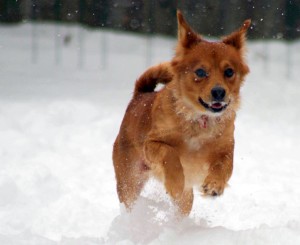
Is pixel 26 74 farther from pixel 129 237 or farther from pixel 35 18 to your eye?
pixel 129 237

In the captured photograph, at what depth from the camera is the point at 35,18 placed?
1298 cm

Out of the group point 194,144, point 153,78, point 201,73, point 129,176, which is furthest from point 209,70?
point 129,176

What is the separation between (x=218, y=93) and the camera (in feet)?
15.4

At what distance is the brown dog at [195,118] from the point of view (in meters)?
4.76

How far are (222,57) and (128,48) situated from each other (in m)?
8.22

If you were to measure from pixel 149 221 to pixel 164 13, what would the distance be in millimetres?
8032

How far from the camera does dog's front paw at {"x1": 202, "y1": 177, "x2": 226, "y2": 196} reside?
4.50 meters

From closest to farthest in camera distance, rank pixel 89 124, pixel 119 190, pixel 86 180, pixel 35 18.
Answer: pixel 119 190
pixel 86 180
pixel 89 124
pixel 35 18

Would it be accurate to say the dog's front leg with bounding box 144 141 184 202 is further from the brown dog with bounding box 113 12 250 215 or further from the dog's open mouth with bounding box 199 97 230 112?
the dog's open mouth with bounding box 199 97 230 112

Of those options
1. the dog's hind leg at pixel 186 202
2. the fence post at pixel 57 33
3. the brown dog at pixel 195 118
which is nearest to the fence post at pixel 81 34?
the fence post at pixel 57 33

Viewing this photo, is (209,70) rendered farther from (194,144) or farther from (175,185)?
(175,185)

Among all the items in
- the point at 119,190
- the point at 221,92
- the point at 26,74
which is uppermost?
the point at 221,92

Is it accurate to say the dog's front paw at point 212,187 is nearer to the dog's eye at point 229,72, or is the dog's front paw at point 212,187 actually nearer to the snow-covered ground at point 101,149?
the snow-covered ground at point 101,149

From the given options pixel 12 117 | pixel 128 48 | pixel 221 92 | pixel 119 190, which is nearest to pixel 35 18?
pixel 128 48
